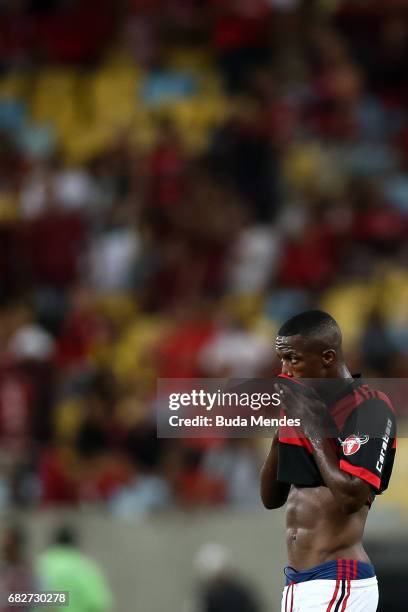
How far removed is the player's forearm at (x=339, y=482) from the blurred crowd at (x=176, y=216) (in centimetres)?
526

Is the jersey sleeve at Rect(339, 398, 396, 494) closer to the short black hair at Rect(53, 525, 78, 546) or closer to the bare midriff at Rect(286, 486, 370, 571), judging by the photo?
the bare midriff at Rect(286, 486, 370, 571)

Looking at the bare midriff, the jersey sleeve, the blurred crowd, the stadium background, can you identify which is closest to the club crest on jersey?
the jersey sleeve

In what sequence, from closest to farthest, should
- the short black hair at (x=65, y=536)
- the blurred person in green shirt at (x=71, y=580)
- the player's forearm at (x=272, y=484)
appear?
the player's forearm at (x=272, y=484), the blurred person in green shirt at (x=71, y=580), the short black hair at (x=65, y=536)

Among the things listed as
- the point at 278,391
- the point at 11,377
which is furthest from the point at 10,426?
the point at 278,391

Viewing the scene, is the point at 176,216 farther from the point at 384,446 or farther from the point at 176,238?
the point at 384,446

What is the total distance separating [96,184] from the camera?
42.8 feet

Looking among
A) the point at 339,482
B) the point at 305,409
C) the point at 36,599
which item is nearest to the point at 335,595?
the point at 339,482

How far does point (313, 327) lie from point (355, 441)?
0.39 m

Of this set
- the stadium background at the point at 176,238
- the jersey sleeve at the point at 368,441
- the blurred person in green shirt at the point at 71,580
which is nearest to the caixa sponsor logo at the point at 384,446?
the jersey sleeve at the point at 368,441

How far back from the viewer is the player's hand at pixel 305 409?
444 centimetres

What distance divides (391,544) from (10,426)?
10.3 ft

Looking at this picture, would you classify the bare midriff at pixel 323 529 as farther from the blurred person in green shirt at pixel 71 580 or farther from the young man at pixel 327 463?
the blurred person in green shirt at pixel 71 580

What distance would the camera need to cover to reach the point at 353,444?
14.8 feet

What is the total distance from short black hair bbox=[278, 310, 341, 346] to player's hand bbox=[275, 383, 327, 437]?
20 centimetres
